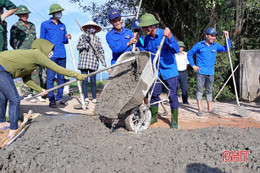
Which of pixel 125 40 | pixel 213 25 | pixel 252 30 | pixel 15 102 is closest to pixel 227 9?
pixel 213 25

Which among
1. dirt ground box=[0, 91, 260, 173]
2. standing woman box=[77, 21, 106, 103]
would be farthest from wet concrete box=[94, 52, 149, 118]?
standing woman box=[77, 21, 106, 103]

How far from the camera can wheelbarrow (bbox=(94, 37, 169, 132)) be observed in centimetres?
345

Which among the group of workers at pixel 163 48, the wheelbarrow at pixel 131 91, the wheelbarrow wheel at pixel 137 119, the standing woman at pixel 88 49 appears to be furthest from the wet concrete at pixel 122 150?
the standing woman at pixel 88 49

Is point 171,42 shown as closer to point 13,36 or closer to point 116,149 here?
point 116,149

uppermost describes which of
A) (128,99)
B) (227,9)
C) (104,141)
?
(227,9)

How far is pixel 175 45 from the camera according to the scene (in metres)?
3.78

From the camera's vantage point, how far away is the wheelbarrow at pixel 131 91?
11.3ft

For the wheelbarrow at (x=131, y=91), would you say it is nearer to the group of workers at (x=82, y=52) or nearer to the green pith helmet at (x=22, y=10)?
the group of workers at (x=82, y=52)

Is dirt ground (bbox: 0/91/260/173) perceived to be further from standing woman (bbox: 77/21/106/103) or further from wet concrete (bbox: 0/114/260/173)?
standing woman (bbox: 77/21/106/103)

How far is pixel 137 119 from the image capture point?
380 centimetres

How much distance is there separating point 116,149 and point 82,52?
3330 mm

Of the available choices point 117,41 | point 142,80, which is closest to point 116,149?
point 142,80

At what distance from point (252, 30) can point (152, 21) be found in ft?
31.6

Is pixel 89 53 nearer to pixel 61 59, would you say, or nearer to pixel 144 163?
pixel 61 59
